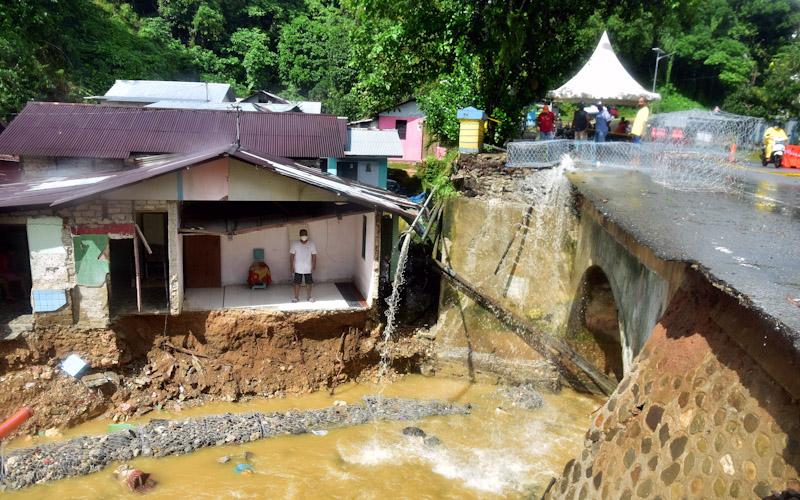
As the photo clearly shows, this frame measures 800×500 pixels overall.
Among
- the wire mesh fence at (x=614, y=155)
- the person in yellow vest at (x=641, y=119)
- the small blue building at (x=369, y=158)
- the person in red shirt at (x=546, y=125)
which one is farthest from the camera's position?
the small blue building at (x=369, y=158)

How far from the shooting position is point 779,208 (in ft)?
26.8

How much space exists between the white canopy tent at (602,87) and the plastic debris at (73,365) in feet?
41.7

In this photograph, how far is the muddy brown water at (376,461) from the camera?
30.3 ft

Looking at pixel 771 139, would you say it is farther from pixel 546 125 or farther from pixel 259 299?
pixel 259 299

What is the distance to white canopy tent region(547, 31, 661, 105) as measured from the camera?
48.5 feet

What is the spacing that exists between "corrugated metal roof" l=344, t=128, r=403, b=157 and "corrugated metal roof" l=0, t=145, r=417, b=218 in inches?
330

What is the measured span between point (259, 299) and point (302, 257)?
4.45 ft

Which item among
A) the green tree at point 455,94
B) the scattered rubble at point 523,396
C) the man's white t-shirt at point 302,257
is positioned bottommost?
the scattered rubble at point 523,396

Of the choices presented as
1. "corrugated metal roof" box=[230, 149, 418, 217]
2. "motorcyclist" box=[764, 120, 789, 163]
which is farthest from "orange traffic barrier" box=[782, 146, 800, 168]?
"corrugated metal roof" box=[230, 149, 418, 217]

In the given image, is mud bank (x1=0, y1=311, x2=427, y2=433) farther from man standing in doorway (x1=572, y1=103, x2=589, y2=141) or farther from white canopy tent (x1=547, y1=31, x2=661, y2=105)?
white canopy tent (x1=547, y1=31, x2=661, y2=105)

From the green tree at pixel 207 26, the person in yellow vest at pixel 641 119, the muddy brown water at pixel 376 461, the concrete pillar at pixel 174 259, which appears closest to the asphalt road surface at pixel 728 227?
the person in yellow vest at pixel 641 119

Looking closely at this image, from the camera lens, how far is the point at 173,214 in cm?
1120

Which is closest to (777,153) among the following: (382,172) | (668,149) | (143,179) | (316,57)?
(668,149)

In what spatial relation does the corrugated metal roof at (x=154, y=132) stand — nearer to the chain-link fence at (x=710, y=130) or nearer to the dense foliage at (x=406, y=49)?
the dense foliage at (x=406, y=49)
